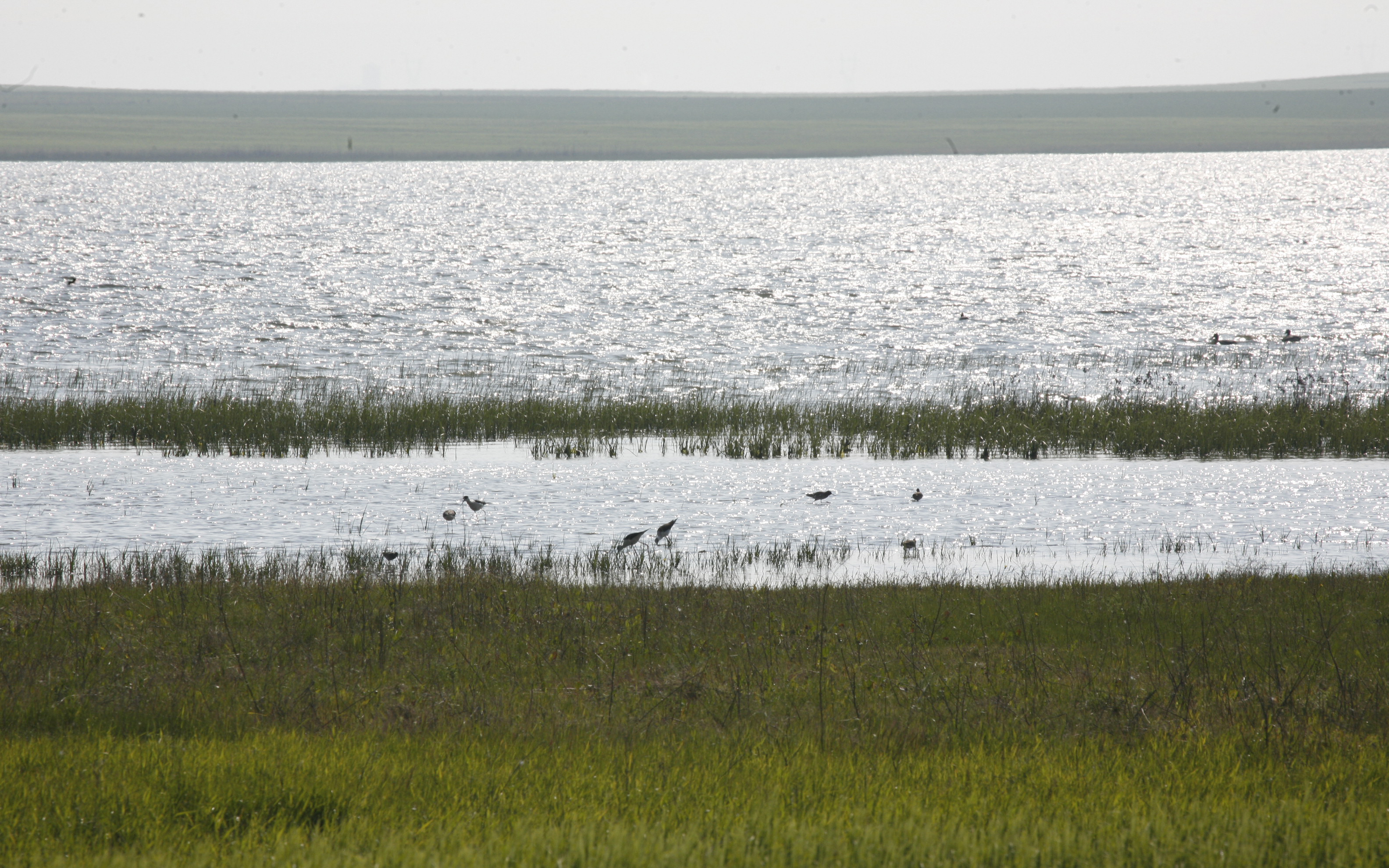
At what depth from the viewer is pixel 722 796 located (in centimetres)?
644

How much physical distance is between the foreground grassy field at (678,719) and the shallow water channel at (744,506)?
2834 mm

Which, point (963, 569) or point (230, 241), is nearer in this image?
point (963, 569)

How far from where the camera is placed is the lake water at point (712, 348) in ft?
59.4

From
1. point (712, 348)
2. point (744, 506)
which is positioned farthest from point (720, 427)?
point (712, 348)

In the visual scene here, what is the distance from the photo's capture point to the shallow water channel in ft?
54.5

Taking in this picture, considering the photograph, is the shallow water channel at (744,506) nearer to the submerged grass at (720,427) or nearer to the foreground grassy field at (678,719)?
the submerged grass at (720,427)

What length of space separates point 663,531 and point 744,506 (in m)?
3.42

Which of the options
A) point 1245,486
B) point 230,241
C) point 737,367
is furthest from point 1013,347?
point 230,241

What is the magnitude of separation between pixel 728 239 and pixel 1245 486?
81781 millimetres

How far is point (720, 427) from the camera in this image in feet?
87.0

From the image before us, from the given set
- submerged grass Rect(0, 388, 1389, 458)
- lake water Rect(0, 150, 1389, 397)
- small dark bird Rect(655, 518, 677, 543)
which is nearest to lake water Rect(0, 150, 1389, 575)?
lake water Rect(0, 150, 1389, 397)

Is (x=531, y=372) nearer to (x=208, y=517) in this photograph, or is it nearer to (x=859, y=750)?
(x=208, y=517)

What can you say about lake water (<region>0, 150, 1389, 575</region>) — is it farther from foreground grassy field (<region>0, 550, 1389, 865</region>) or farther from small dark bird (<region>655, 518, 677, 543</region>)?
foreground grassy field (<region>0, 550, 1389, 865</region>)

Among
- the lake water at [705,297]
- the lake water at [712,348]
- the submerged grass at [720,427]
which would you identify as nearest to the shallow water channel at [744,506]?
the lake water at [712,348]
